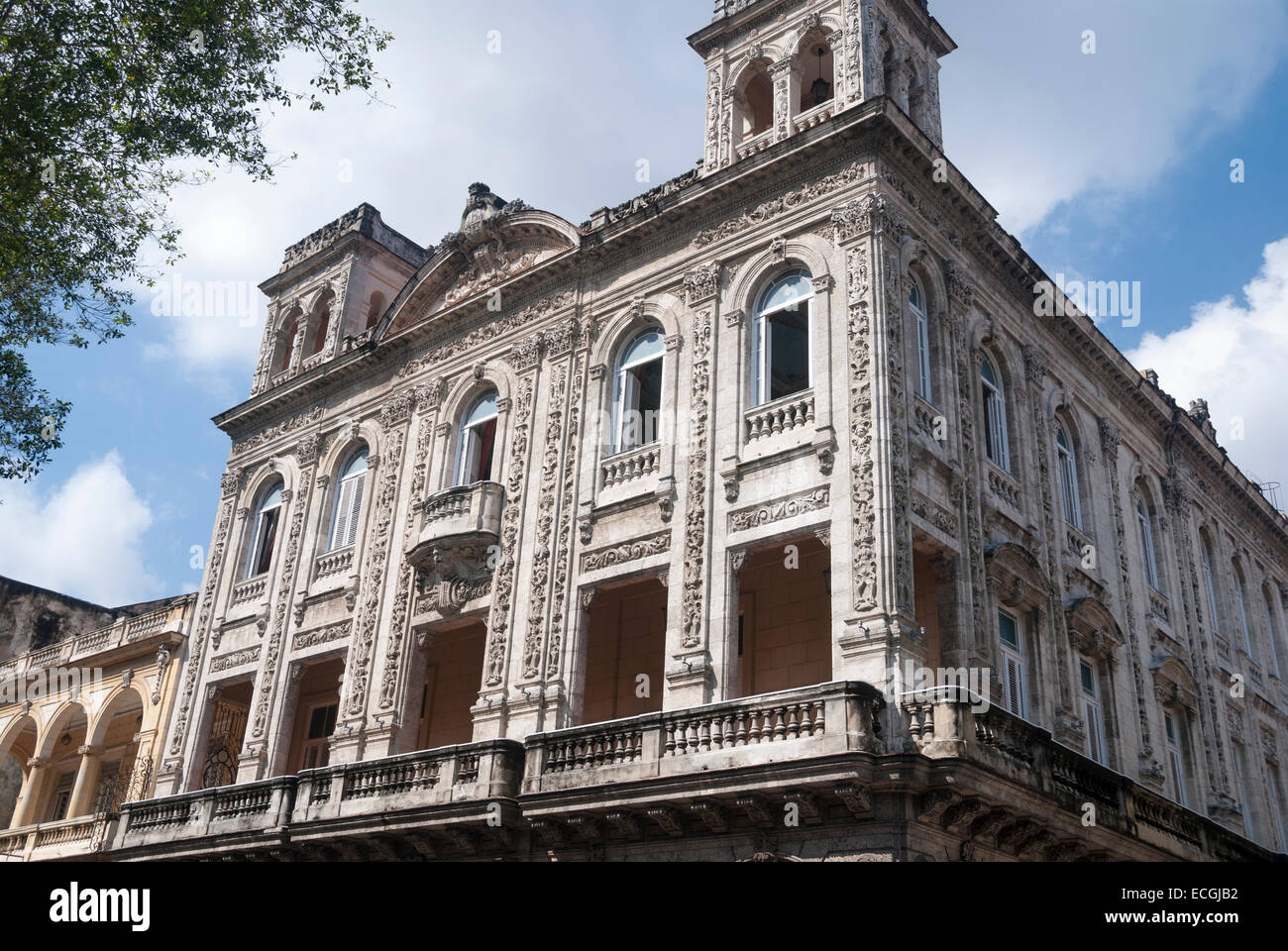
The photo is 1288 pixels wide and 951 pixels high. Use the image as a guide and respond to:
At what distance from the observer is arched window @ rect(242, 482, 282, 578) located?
82.1ft

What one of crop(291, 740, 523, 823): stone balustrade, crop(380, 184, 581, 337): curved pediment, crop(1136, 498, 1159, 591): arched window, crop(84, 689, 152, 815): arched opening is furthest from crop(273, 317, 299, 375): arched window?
crop(1136, 498, 1159, 591): arched window

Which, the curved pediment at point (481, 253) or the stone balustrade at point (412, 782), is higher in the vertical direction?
the curved pediment at point (481, 253)

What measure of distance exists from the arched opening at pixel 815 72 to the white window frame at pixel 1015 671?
8883mm

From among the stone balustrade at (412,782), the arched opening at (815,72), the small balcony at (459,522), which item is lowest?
the stone balustrade at (412,782)

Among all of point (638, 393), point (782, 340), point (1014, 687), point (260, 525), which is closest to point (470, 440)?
point (638, 393)

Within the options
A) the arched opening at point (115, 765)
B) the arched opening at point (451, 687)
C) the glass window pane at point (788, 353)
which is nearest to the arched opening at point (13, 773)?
the arched opening at point (115, 765)

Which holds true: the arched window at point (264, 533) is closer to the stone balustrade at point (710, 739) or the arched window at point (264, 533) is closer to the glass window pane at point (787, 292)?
the stone balustrade at point (710, 739)

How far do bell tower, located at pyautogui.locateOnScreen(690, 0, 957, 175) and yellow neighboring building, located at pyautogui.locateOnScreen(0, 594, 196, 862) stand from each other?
14.9m

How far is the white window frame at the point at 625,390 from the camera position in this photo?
63.8 ft

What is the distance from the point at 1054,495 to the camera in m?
20.2

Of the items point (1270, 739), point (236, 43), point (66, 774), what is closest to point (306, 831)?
point (236, 43)

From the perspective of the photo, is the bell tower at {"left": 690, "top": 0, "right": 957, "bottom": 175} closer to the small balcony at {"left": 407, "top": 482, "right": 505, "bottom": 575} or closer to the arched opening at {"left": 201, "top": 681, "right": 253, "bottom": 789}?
the small balcony at {"left": 407, "top": 482, "right": 505, "bottom": 575}

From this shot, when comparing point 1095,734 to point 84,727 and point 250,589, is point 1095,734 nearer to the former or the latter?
point 250,589
